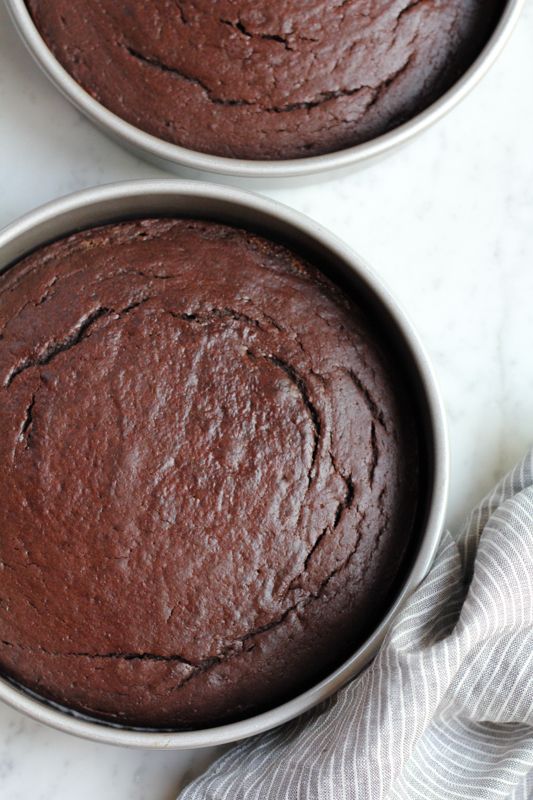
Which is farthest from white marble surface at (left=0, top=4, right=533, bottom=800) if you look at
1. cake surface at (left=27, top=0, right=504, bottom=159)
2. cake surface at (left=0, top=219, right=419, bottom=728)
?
cake surface at (left=0, top=219, right=419, bottom=728)

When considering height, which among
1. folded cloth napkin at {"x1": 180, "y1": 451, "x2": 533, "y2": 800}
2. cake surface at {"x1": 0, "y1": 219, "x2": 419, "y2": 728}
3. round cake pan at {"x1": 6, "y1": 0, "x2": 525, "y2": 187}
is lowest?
folded cloth napkin at {"x1": 180, "y1": 451, "x2": 533, "y2": 800}

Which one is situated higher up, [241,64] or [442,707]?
[241,64]

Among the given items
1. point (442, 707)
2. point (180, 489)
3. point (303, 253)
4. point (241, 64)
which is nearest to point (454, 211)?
point (303, 253)

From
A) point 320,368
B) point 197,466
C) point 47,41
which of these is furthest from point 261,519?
point 47,41

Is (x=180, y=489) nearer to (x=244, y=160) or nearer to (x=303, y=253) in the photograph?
(x=303, y=253)

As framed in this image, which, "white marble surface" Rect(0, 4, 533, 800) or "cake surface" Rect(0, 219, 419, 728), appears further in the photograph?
"white marble surface" Rect(0, 4, 533, 800)

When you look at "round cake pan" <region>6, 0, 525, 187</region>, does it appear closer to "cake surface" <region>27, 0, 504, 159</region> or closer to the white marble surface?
"cake surface" <region>27, 0, 504, 159</region>

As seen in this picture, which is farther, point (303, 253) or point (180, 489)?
point (303, 253)

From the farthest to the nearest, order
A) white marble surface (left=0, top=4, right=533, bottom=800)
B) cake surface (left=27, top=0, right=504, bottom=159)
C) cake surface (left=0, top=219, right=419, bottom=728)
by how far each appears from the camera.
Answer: white marble surface (left=0, top=4, right=533, bottom=800) < cake surface (left=27, top=0, right=504, bottom=159) < cake surface (left=0, top=219, right=419, bottom=728)
